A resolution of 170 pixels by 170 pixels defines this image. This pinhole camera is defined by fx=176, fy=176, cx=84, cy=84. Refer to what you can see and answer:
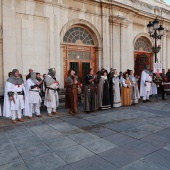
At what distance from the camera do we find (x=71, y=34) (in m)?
11.1

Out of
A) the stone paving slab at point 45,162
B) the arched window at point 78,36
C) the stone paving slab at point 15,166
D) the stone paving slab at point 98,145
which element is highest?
the arched window at point 78,36

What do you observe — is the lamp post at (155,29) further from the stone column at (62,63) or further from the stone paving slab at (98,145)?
the stone paving slab at (98,145)

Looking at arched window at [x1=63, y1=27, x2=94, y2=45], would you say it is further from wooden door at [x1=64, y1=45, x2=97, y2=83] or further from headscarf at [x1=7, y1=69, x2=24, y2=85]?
headscarf at [x1=7, y1=69, x2=24, y2=85]

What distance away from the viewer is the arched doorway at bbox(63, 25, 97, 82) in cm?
1102

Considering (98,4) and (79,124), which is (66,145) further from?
(98,4)

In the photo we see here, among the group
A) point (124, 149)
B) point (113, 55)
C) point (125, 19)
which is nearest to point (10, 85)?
point (124, 149)

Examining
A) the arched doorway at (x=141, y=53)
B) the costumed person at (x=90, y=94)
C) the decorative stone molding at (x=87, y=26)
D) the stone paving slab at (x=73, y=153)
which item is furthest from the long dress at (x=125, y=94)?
the arched doorway at (x=141, y=53)

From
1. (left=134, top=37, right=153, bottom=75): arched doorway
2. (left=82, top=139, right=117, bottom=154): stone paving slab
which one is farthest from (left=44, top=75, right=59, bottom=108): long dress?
(left=134, top=37, right=153, bottom=75): arched doorway

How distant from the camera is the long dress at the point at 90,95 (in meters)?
7.26

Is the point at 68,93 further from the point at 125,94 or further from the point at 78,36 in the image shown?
the point at 78,36

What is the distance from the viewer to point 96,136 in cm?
454

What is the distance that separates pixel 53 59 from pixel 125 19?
6690 mm

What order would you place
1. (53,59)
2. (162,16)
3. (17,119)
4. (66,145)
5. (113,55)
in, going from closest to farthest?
(66,145) → (17,119) → (53,59) → (113,55) → (162,16)

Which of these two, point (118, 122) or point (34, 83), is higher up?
point (34, 83)
